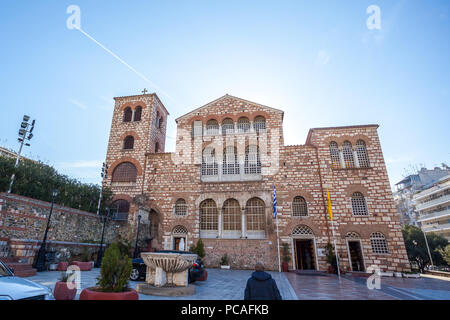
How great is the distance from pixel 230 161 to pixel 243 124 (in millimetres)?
3782

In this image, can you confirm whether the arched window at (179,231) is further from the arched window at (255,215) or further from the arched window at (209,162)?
the arched window at (255,215)

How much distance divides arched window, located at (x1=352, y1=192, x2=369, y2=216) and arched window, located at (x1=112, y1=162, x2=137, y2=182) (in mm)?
18324

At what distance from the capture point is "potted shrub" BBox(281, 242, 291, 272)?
16453 millimetres

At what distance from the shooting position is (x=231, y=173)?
19.8 m

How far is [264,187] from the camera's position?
18672mm

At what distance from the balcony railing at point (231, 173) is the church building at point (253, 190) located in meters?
0.09

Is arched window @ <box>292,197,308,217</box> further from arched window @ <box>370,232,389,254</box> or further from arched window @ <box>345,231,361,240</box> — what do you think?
arched window @ <box>370,232,389,254</box>

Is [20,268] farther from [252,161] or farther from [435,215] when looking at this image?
[435,215]

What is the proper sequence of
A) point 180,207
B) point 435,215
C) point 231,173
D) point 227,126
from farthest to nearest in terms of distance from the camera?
point 435,215 < point 227,126 < point 231,173 < point 180,207

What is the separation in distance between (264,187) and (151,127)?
12.3 meters

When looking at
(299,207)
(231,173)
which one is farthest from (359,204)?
(231,173)

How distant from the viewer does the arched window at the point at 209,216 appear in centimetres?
1894
